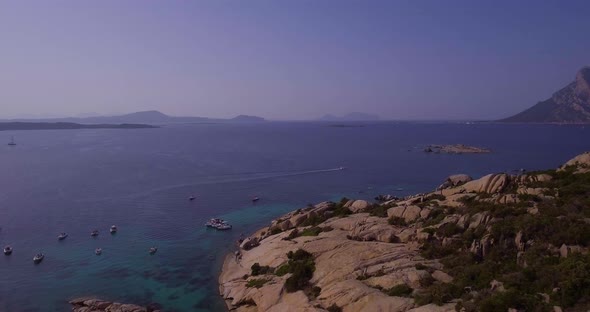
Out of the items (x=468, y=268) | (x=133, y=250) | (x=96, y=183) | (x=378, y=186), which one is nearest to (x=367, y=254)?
(x=468, y=268)

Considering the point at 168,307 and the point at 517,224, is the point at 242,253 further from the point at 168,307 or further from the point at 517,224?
the point at 517,224

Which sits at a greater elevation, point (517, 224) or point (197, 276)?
point (517, 224)

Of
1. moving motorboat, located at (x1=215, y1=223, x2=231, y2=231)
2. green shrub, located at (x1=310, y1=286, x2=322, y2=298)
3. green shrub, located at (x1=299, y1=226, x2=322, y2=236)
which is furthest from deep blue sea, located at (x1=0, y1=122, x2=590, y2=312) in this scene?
green shrub, located at (x1=299, y1=226, x2=322, y2=236)

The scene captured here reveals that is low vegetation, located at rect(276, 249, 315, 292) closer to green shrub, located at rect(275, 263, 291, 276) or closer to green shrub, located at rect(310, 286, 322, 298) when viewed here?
green shrub, located at rect(275, 263, 291, 276)

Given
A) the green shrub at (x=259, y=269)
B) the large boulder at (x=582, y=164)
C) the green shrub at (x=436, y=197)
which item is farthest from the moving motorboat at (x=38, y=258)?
the large boulder at (x=582, y=164)

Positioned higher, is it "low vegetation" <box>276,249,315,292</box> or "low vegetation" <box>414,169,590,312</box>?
"low vegetation" <box>414,169,590,312</box>

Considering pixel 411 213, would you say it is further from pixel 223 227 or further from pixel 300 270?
pixel 223 227

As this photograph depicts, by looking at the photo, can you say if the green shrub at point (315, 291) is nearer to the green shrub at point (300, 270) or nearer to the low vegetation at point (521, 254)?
the green shrub at point (300, 270)
